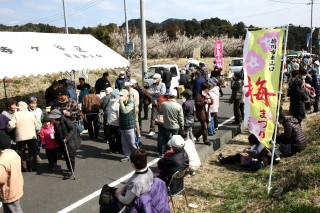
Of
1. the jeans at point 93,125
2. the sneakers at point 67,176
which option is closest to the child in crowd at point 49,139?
the sneakers at point 67,176

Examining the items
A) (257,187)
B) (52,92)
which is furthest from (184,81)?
(257,187)

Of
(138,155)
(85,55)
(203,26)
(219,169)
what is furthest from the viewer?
(203,26)

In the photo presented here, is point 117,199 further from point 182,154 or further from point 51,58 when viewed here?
point 51,58

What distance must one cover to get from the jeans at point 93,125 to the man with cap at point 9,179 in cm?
486

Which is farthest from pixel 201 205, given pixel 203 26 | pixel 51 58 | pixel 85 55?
pixel 203 26

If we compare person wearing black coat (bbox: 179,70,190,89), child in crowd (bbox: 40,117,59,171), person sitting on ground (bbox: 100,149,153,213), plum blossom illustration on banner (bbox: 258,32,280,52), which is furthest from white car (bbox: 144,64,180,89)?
person sitting on ground (bbox: 100,149,153,213)

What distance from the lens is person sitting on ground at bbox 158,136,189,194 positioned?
4.74 m

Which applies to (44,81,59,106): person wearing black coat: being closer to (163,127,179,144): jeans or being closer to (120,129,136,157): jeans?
(120,129,136,157): jeans

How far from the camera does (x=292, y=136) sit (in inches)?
282

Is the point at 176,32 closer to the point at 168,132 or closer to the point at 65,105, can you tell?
the point at 65,105

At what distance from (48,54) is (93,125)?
2.95 m

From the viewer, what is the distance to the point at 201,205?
5.14 meters

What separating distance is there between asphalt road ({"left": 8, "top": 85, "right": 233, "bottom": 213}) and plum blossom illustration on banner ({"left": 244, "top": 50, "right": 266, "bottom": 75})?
3069 mm

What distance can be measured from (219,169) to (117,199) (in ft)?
11.6
